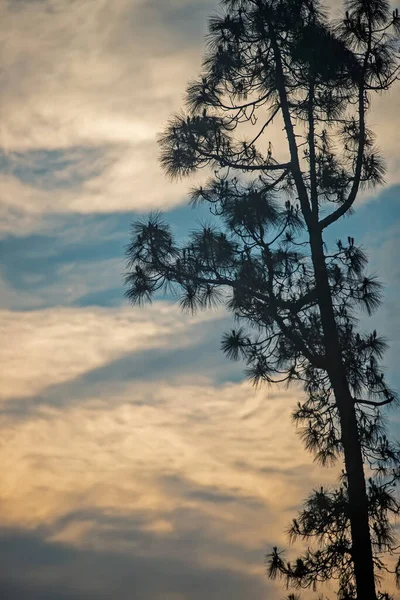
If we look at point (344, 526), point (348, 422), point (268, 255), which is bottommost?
point (344, 526)

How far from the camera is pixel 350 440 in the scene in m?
8.94

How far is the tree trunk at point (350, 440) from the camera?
856cm

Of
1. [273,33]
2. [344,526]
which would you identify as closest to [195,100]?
[273,33]

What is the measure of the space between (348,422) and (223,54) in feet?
14.5

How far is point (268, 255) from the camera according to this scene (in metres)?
9.32

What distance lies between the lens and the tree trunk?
8.56 metres

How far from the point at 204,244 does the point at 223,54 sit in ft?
7.54

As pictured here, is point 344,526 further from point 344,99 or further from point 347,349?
point 344,99

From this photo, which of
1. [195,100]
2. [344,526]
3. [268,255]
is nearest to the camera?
[344,526]

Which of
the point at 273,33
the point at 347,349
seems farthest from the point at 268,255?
the point at 273,33

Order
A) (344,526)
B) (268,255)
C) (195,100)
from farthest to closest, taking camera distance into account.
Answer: (195,100) < (268,255) < (344,526)

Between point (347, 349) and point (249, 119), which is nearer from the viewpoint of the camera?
point (347, 349)

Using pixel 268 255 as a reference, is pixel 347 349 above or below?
below

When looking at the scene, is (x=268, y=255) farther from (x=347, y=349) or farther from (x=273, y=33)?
(x=273, y=33)
